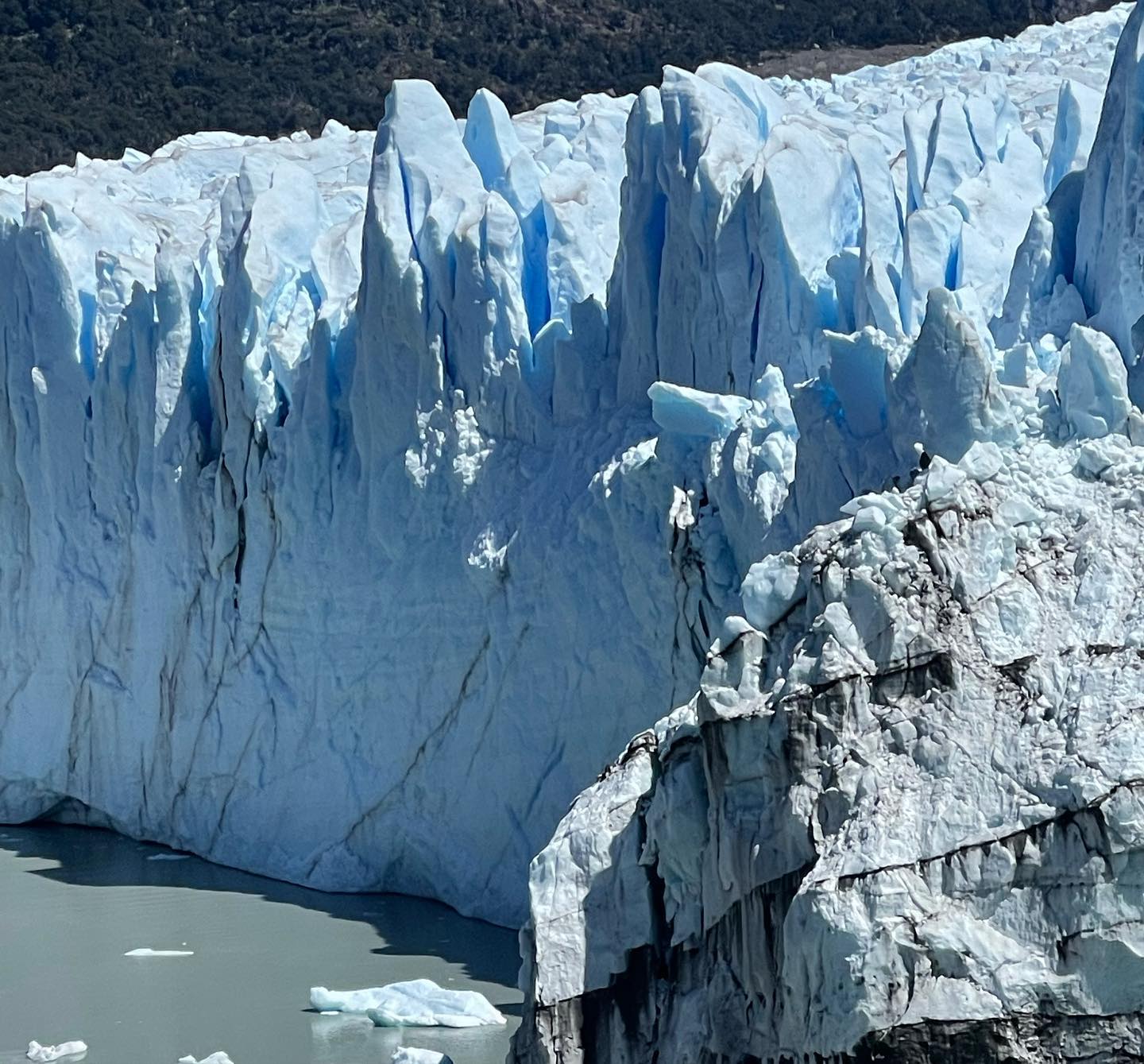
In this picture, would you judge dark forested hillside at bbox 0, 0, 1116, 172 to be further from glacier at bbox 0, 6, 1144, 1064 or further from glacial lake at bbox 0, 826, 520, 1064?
glacial lake at bbox 0, 826, 520, 1064

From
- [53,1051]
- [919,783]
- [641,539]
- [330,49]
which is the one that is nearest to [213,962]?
[53,1051]

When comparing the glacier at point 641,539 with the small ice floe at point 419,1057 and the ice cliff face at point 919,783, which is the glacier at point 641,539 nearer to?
the ice cliff face at point 919,783

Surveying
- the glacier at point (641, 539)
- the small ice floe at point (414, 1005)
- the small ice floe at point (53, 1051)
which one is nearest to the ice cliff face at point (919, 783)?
the glacier at point (641, 539)

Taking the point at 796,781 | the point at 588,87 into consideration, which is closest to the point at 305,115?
the point at 588,87

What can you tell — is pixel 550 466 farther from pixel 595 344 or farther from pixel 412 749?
pixel 412 749

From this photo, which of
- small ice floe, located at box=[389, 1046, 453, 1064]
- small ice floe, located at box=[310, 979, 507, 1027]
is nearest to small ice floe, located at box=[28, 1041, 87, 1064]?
small ice floe, located at box=[310, 979, 507, 1027]

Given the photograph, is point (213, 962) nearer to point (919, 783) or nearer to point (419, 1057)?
point (419, 1057)

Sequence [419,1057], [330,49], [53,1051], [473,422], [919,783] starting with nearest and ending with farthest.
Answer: [919,783], [419,1057], [53,1051], [473,422], [330,49]
